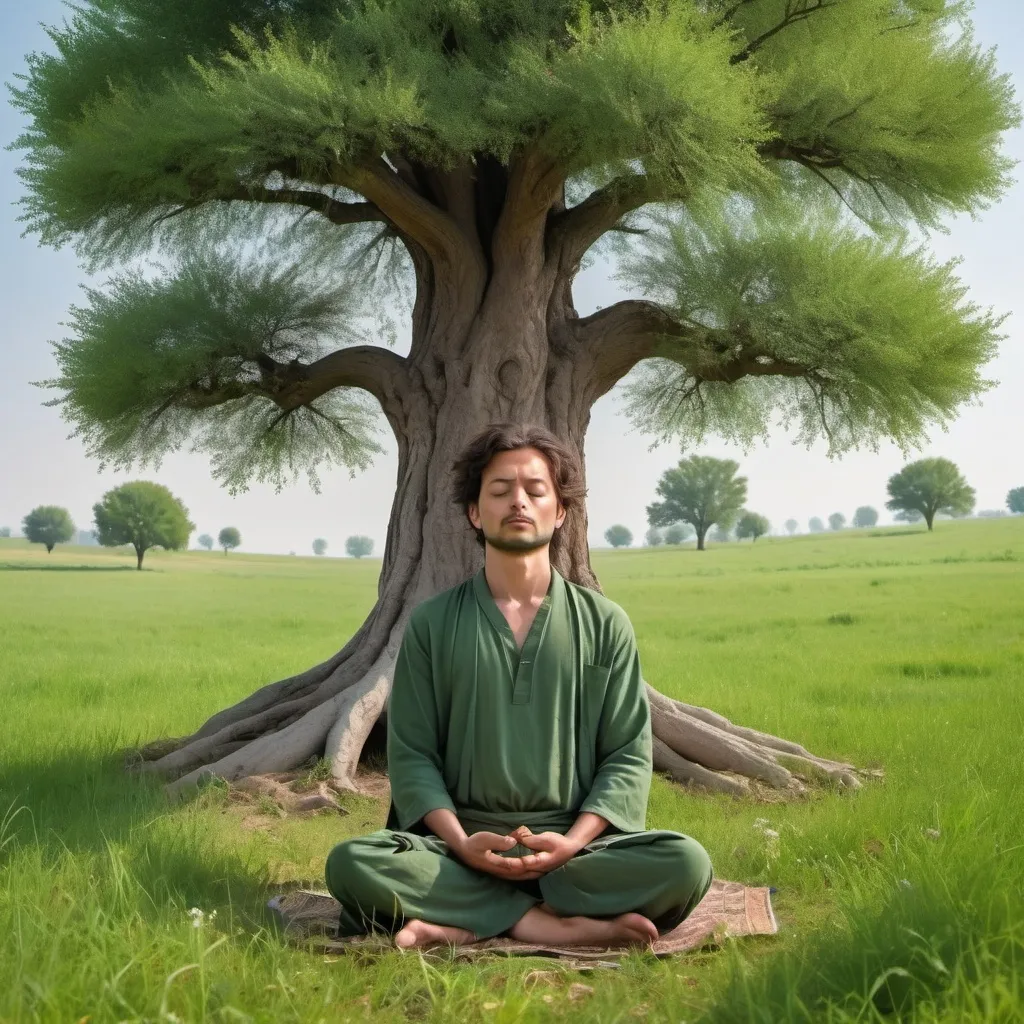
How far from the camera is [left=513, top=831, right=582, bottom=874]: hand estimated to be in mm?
4023

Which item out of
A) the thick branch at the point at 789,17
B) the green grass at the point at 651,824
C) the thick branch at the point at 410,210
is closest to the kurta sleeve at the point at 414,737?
the green grass at the point at 651,824

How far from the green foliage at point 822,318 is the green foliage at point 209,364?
2823 millimetres

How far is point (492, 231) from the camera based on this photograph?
883 centimetres

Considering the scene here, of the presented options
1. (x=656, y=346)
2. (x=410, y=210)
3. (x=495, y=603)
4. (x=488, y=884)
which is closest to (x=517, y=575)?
(x=495, y=603)

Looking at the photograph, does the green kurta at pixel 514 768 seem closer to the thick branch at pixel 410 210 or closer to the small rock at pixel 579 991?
the small rock at pixel 579 991

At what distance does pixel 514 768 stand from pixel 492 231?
554 cm

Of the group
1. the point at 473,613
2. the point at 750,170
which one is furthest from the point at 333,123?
the point at 473,613

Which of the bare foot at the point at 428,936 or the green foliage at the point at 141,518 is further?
the green foliage at the point at 141,518

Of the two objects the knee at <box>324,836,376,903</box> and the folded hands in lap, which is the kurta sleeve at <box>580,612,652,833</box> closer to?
the folded hands in lap

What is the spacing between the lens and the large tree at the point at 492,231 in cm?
725

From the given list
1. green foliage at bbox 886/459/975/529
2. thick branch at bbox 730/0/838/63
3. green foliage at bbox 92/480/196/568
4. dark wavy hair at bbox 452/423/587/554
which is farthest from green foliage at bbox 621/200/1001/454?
green foliage at bbox 886/459/975/529

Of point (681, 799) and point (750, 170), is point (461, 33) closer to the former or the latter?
point (750, 170)

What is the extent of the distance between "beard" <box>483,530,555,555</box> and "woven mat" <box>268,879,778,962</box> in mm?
1456

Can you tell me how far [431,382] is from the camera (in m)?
8.60
